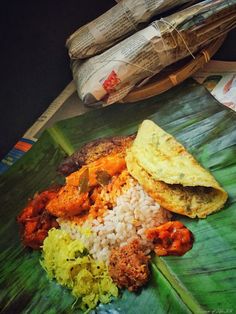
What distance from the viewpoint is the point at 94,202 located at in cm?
83

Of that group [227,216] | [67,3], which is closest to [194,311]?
[227,216]

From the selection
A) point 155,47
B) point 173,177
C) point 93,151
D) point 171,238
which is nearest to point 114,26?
point 155,47

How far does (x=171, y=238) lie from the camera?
0.73 m

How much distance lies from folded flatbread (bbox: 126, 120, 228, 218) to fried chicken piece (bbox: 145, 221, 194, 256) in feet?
0.12

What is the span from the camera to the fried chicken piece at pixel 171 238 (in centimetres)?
72

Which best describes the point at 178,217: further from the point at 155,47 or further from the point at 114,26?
the point at 114,26

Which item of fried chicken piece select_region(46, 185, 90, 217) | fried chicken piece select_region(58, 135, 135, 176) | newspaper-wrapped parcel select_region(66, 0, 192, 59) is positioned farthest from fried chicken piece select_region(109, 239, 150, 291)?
newspaper-wrapped parcel select_region(66, 0, 192, 59)

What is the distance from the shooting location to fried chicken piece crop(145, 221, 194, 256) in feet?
2.36

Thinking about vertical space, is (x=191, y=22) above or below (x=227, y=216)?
above

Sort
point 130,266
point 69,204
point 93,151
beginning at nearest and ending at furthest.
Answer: point 130,266 → point 69,204 → point 93,151

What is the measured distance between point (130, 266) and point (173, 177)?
206 millimetres

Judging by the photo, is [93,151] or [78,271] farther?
[93,151]

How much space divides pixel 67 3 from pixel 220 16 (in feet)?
1.49

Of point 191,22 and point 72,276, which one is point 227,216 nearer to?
point 72,276
